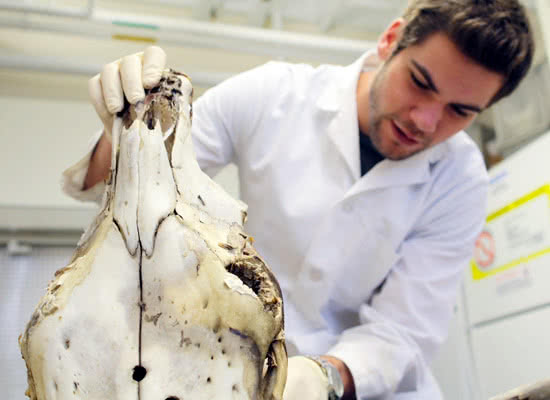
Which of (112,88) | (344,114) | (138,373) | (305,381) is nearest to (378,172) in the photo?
(344,114)

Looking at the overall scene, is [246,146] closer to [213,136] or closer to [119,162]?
[213,136]

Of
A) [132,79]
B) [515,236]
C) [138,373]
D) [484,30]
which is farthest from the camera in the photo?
[515,236]

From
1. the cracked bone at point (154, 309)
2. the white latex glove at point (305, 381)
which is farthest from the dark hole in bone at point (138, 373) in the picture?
the white latex glove at point (305, 381)

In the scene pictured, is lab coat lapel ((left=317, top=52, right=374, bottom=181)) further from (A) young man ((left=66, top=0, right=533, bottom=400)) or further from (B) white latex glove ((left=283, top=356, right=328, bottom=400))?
(B) white latex glove ((left=283, top=356, right=328, bottom=400))

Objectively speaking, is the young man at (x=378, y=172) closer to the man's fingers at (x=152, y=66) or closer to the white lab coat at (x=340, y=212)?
the white lab coat at (x=340, y=212)

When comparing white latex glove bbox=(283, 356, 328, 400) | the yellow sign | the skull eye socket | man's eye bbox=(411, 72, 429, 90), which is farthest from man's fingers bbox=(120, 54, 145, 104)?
the yellow sign

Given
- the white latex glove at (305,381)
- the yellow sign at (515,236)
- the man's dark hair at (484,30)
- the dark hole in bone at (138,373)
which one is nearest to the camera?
the dark hole in bone at (138,373)

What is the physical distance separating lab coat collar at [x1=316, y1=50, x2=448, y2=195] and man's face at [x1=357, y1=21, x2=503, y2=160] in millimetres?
36

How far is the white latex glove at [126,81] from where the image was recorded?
1.77 feet

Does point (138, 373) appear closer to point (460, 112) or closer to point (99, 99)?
point (99, 99)

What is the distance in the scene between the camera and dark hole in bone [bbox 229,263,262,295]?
0.47 metres

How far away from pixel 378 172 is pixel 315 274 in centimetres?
26

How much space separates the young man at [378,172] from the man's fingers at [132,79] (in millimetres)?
432

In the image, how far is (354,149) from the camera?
3.73 feet
